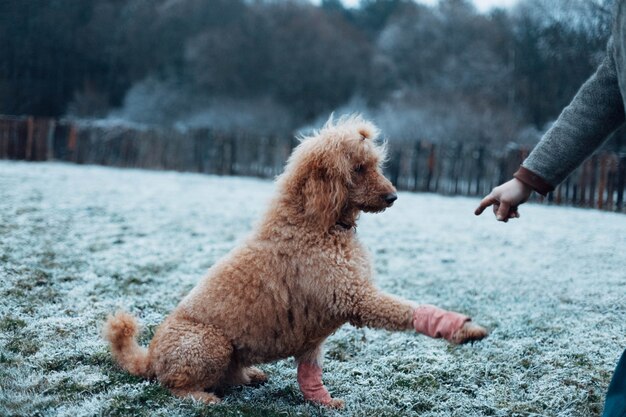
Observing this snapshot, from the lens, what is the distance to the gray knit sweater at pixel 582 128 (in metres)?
2.41

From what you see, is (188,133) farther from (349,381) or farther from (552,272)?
(349,381)

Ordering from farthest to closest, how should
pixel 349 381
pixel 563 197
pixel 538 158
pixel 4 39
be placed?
pixel 4 39
pixel 563 197
pixel 349 381
pixel 538 158

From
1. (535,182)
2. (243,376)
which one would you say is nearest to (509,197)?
(535,182)

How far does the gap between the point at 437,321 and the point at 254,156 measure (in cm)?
1835

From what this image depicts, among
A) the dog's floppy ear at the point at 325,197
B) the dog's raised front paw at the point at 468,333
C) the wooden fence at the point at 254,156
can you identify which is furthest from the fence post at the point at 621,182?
the dog's raised front paw at the point at 468,333

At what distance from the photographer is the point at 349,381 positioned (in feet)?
13.0

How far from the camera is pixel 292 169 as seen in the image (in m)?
3.54

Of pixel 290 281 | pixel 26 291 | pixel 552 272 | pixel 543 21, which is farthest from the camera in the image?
pixel 543 21

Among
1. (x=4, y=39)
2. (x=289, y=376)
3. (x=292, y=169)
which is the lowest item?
(x=289, y=376)

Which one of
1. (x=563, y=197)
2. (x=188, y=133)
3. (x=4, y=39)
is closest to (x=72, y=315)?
(x=563, y=197)

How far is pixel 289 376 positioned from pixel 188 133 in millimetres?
18913

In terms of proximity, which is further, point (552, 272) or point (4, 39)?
point (4, 39)

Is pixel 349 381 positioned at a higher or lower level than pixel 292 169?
lower

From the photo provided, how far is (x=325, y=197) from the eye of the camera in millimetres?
3336
